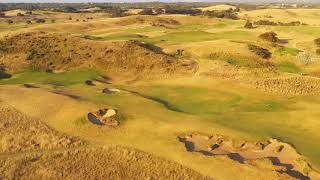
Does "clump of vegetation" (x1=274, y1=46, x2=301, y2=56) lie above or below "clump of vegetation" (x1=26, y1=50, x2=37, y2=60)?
above

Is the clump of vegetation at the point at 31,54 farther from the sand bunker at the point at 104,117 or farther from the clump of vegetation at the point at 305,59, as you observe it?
the clump of vegetation at the point at 305,59

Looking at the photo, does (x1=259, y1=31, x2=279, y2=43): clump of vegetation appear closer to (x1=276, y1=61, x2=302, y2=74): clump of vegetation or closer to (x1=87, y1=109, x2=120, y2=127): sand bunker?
(x1=276, y1=61, x2=302, y2=74): clump of vegetation

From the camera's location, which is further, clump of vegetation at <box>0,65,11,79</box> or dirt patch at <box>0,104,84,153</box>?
clump of vegetation at <box>0,65,11,79</box>

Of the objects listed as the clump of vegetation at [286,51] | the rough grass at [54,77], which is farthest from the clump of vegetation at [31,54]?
the clump of vegetation at [286,51]

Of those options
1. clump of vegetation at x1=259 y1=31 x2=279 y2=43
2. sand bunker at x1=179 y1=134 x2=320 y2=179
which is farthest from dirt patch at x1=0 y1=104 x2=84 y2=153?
clump of vegetation at x1=259 y1=31 x2=279 y2=43

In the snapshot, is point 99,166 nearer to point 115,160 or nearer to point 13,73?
point 115,160

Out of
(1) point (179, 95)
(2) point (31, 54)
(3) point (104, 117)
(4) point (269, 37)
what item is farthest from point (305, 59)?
(2) point (31, 54)

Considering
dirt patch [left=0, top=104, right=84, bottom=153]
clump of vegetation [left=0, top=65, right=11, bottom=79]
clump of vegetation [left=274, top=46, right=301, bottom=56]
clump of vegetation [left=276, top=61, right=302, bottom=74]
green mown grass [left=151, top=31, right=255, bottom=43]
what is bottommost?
clump of vegetation [left=0, top=65, right=11, bottom=79]
